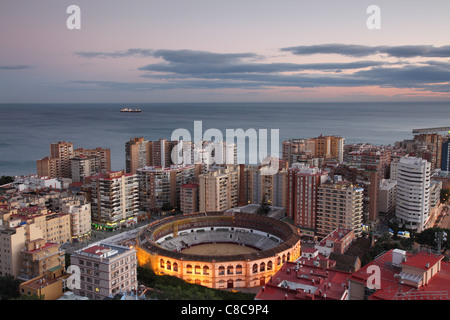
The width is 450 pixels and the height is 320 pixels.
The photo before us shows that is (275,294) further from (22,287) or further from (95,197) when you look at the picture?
(95,197)

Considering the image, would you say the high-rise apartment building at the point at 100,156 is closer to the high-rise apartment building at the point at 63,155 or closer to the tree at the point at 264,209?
the high-rise apartment building at the point at 63,155

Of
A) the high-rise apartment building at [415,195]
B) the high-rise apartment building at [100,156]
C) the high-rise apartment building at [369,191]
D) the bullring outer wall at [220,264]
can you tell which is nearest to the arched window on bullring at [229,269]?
the bullring outer wall at [220,264]

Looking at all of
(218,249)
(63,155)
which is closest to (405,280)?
(218,249)

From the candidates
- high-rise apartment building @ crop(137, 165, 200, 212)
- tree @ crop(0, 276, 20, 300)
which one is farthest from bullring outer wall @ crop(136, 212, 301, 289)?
high-rise apartment building @ crop(137, 165, 200, 212)

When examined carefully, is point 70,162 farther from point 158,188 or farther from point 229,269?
point 229,269

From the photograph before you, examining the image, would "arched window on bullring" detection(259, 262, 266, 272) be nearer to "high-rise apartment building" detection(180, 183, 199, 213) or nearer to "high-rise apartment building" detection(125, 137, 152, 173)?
"high-rise apartment building" detection(180, 183, 199, 213)
